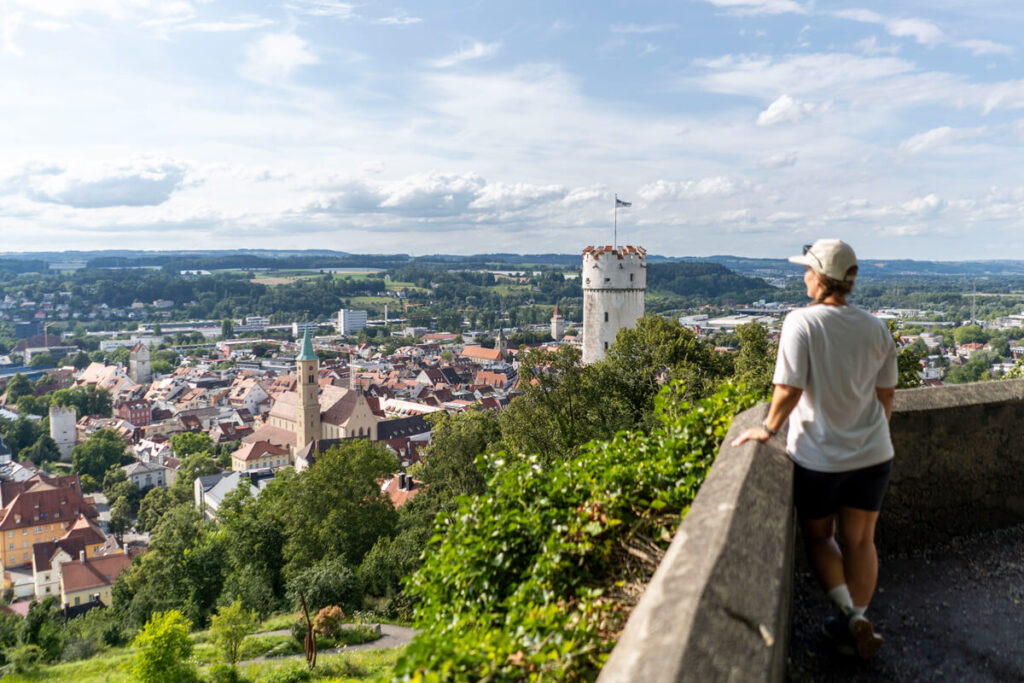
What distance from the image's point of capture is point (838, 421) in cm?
315

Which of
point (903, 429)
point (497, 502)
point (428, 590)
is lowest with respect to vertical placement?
point (428, 590)

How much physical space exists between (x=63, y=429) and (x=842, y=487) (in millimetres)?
107231

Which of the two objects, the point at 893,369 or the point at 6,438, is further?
the point at 6,438

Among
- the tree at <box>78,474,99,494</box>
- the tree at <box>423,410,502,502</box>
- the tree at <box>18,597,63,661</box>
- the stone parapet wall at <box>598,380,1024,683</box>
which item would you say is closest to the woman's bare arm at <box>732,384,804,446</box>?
the stone parapet wall at <box>598,380,1024,683</box>

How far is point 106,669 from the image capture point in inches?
908

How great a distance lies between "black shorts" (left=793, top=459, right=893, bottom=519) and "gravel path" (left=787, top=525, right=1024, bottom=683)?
640mm

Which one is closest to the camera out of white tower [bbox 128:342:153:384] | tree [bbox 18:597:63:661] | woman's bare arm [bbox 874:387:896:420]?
woman's bare arm [bbox 874:387:896:420]

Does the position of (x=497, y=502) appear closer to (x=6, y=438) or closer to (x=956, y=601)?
(x=956, y=601)

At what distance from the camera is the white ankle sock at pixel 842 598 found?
3389mm

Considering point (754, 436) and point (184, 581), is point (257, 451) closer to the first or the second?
point (184, 581)

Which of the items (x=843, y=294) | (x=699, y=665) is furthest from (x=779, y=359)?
(x=699, y=665)

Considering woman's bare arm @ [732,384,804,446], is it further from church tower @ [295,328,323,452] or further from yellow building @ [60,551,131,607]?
church tower @ [295,328,323,452]

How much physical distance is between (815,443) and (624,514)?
1094mm

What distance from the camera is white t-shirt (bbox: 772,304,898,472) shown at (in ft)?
10.1
